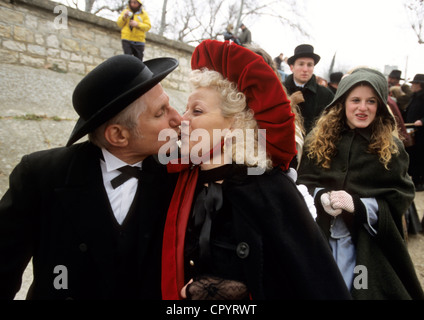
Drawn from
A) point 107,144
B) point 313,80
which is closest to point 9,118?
point 107,144

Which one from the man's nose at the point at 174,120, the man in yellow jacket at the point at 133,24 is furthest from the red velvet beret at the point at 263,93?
the man in yellow jacket at the point at 133,24

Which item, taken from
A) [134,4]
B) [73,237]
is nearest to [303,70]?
[73,237]

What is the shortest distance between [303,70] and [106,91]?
10.5 feet

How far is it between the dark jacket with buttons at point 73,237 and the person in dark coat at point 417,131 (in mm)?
6010

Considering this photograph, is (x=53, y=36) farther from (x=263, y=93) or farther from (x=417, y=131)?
(x=417, y=131)

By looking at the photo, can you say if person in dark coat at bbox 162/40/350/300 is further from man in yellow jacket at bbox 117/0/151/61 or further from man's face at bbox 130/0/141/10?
man's face at bbox 130/0/141/10

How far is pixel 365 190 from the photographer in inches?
83.8

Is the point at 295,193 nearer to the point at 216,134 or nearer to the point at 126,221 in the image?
the point at 216,134

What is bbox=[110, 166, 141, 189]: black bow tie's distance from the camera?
4.70ft

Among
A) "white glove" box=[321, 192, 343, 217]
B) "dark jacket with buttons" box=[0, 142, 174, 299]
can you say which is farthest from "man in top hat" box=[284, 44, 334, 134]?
"dark jacket with buttons" box=[0, 142, 174, 299]

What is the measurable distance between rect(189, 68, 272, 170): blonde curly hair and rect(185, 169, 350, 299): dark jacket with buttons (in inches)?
5.4

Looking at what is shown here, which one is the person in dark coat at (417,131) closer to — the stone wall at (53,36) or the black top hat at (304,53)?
the black top hat at (304,53)

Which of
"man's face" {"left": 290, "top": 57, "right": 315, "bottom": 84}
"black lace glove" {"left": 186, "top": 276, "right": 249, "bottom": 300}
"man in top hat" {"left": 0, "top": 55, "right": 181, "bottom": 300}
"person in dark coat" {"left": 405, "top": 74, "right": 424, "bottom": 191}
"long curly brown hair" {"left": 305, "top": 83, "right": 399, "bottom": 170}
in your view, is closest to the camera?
"black lace glove" {"left": 186, "top": 276, "right": 249, "bottom": 300}
